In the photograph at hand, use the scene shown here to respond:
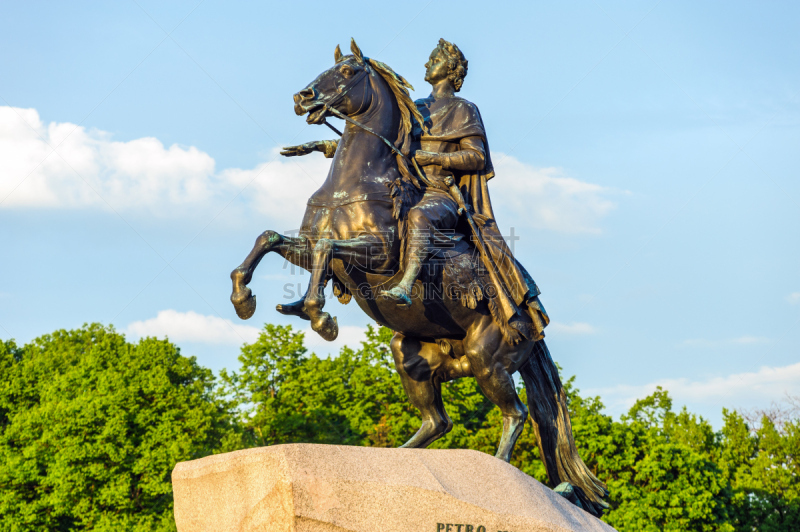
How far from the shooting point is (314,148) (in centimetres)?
888

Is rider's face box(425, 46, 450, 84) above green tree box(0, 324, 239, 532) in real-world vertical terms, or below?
above

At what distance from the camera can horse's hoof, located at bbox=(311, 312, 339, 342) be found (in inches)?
276

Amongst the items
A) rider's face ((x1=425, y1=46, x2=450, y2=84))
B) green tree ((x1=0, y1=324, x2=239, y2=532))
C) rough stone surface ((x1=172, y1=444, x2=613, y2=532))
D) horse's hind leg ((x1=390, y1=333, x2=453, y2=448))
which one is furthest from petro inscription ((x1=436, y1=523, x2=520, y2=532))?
green tree ((x1=0, y1=324, x2=239, y2=532))

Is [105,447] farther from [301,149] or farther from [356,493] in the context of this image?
[356,493]

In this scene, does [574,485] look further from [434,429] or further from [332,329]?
[332,329]

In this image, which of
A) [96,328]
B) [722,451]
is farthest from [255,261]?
[96,328]

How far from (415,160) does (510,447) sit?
9.35 feet

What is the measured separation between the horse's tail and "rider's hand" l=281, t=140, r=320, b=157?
2979 mm

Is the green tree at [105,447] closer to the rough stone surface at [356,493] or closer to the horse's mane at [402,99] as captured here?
the horse's mane at [402,99]

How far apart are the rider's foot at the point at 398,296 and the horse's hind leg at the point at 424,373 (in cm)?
150

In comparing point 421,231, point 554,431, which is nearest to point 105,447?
point 554,431

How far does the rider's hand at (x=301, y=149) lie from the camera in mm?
8703

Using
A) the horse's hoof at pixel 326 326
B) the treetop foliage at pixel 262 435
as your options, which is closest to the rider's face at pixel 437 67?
the horse's hoof at pixel 326 326

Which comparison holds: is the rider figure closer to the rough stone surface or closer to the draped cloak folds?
the draped cloak folds
